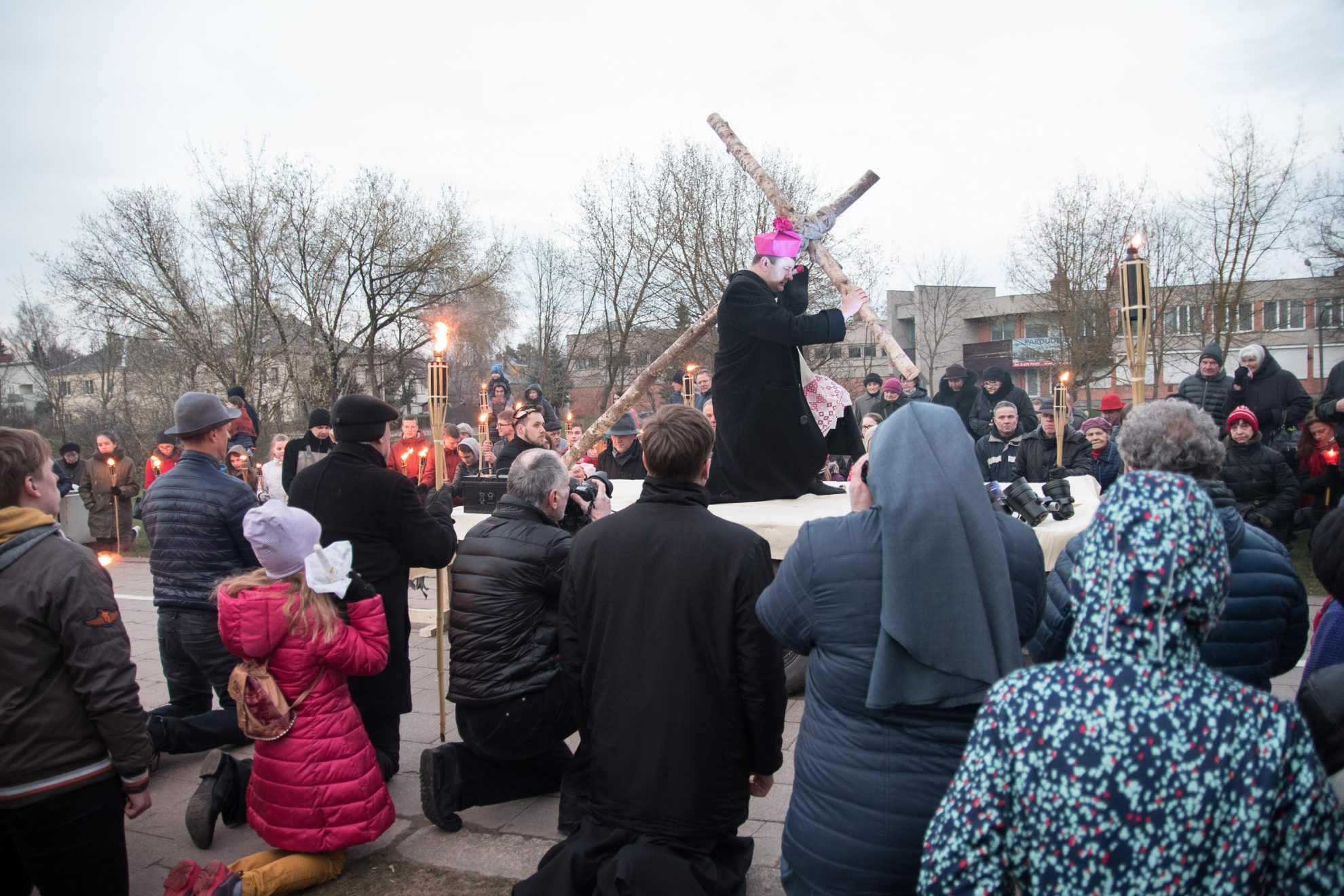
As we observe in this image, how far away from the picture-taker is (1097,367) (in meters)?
26.9

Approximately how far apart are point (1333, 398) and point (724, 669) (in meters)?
8.31

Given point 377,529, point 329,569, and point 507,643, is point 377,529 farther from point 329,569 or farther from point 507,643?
point 507,643

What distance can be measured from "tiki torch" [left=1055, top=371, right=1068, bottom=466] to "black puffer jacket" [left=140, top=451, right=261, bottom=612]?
603cm

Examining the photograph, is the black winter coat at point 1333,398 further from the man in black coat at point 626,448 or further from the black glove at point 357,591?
the black glove at point 357,591

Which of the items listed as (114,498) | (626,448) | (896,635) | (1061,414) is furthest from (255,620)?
(114,498)

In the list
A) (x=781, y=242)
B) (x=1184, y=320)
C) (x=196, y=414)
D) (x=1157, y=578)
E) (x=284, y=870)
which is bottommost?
(x=284, y=870)

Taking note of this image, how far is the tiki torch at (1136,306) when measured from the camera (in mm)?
4734

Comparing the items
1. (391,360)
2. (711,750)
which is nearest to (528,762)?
(711,750)

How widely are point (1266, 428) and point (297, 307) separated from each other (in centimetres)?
2523

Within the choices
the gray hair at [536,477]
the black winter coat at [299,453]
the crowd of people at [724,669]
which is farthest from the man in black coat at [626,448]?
the gray hair at [536,477]

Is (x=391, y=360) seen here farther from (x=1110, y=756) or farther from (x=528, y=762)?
(x=1110, y=756)

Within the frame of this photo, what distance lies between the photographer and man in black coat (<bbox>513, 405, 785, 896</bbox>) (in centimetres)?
294

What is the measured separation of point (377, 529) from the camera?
14.2 feet

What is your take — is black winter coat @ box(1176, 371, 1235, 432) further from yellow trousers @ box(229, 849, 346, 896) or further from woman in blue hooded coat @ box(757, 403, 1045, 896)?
yellow trousers @ box(229, 849, 346, 896)
